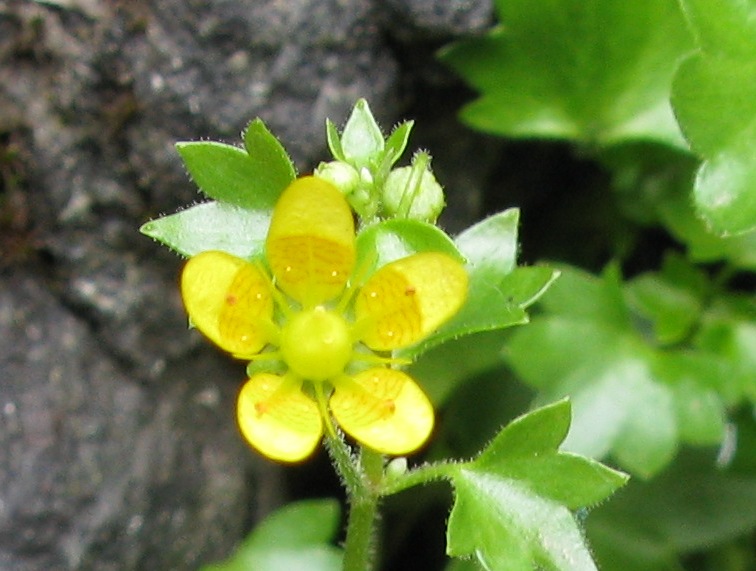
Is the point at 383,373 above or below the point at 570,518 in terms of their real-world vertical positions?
above

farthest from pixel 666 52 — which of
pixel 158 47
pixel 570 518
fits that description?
pixel 570 518

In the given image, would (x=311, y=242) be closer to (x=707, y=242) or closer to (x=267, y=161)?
(x=267, y=161)

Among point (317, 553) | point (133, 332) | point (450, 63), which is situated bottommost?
point (317, 553)

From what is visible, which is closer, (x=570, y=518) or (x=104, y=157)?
(x=570, y=518)

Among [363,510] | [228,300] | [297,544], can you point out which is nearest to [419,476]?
[363,510]

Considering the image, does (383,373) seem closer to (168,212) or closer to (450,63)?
(168,212)

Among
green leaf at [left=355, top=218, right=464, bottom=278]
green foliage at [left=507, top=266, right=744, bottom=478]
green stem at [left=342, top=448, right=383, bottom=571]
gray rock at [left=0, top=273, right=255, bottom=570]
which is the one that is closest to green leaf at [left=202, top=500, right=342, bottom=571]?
gray rock at [left=0, top=273, right=255, bottom=570]

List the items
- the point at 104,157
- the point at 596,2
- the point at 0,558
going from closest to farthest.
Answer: the point at 0,558 < the point at 104,157 < the point at 596,2
